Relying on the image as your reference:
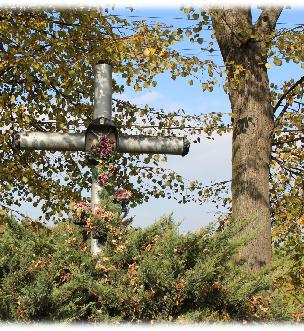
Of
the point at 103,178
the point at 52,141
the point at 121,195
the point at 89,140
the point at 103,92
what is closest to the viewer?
the point at 121,195

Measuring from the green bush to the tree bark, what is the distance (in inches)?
107

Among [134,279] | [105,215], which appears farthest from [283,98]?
[134,279]

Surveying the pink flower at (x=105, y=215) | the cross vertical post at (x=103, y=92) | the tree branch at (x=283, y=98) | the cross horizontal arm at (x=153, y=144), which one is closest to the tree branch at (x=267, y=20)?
the tree branch at (x=283, y=98)

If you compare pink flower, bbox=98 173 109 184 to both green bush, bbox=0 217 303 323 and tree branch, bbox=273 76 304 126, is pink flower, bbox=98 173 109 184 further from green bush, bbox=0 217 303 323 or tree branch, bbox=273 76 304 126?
tree branch, bbox=273 76 304 126

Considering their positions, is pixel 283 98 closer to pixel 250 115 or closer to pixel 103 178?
pixel 250 115

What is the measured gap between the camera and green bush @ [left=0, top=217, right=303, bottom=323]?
5.83 m

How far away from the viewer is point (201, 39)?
9.83 m

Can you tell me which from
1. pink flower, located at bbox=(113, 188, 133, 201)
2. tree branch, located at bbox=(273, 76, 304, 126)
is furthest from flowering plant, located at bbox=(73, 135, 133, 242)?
tree branch, located at bbox=(273, 76, 304, 126)

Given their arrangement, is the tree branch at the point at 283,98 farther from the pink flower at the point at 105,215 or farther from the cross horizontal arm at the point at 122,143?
the pink flower at the point at 105,215

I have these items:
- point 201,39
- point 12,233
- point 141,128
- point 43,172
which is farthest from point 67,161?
point 12,233

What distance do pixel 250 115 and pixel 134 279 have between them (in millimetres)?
4510

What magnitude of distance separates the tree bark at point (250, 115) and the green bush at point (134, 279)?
271 centimetres

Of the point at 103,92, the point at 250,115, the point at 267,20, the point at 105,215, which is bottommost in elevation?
the point at 105,215

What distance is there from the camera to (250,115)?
386 inches
